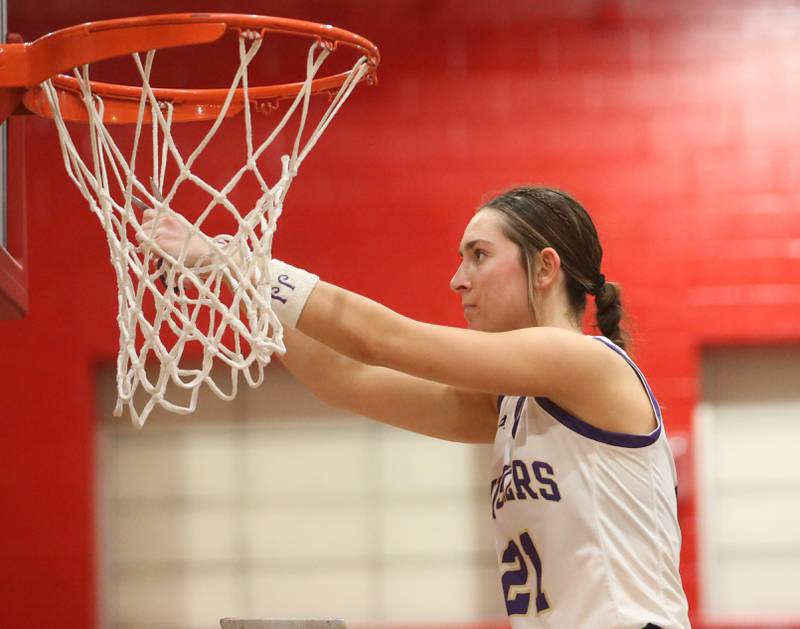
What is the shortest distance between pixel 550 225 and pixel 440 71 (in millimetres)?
2903

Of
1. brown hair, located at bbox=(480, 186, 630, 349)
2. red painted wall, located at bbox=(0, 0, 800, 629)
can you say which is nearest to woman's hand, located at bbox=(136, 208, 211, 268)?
brown hair, located at bbox=(480, 186, 630, 349)

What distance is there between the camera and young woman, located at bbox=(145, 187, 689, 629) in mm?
2020

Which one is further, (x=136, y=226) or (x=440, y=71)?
(x=440, y=71)

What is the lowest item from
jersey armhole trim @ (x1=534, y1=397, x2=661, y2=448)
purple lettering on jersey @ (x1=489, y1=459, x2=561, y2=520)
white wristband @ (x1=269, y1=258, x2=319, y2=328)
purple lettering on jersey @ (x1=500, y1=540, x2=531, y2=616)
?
purple lettering on jersey @ (x1=500, y1=540, x2=531, y2=616)

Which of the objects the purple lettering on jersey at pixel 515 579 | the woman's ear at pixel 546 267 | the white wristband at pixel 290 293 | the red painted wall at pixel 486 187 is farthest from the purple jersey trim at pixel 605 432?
the red painted wall at pixel 486 187

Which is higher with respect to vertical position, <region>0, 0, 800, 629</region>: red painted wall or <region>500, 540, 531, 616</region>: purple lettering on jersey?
<region>0, 0, 800, 629</region>: red painted wall

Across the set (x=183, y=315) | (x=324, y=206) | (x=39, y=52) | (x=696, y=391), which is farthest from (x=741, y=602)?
(x=39, y=52)

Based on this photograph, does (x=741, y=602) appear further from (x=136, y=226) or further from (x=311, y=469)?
(x=136, y=226)

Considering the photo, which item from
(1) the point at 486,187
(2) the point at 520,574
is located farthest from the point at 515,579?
(1) the point at 486,187

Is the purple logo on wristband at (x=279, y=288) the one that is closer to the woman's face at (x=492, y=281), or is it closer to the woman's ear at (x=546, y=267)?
the woman's face at (x=492, y=281)

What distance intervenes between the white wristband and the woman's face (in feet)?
1.04

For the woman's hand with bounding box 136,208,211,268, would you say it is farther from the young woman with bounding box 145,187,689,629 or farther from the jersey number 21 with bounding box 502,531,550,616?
the jersey number 21 with bounding box 502,531,550,616

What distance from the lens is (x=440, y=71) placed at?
4.99m

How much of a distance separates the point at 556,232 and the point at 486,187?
2.70 metres
